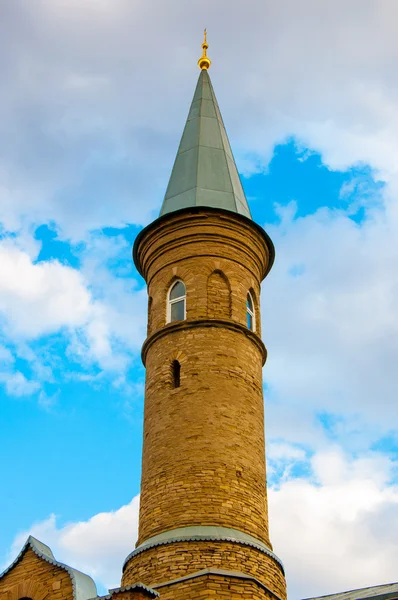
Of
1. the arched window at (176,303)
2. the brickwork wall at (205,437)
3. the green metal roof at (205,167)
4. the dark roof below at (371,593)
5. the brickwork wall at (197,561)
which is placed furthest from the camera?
the green metal roof at (205,167)

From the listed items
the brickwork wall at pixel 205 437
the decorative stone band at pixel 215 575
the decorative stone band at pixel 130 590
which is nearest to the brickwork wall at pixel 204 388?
the brickwork wall at pixel 205 437

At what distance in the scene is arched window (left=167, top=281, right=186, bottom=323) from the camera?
2156cm

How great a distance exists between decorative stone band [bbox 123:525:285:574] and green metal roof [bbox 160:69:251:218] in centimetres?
812

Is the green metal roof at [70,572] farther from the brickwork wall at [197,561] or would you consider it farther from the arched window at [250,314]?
the arched window at [250,314]

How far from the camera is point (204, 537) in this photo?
696 inches

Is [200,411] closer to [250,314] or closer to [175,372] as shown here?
[175,372]

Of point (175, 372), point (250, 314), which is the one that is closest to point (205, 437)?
point (175, 372)

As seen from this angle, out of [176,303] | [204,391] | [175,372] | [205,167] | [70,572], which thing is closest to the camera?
[70,572]

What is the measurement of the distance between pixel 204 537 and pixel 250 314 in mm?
6343

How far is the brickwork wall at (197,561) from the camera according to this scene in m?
17.5

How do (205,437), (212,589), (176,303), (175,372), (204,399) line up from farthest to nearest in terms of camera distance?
(176,303)
(175,372)
(204,399)
(205,437)
(212,589)

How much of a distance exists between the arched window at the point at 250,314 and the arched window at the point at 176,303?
1.59 m

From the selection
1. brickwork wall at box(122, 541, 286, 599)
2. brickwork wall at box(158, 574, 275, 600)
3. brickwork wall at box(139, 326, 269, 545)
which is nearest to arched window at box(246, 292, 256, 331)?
brickwork wall at box(139, 326, 269, 545)

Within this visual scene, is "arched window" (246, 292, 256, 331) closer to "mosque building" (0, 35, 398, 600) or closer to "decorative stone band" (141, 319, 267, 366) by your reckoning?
"mosque building" (0, 35, 398, 600)
